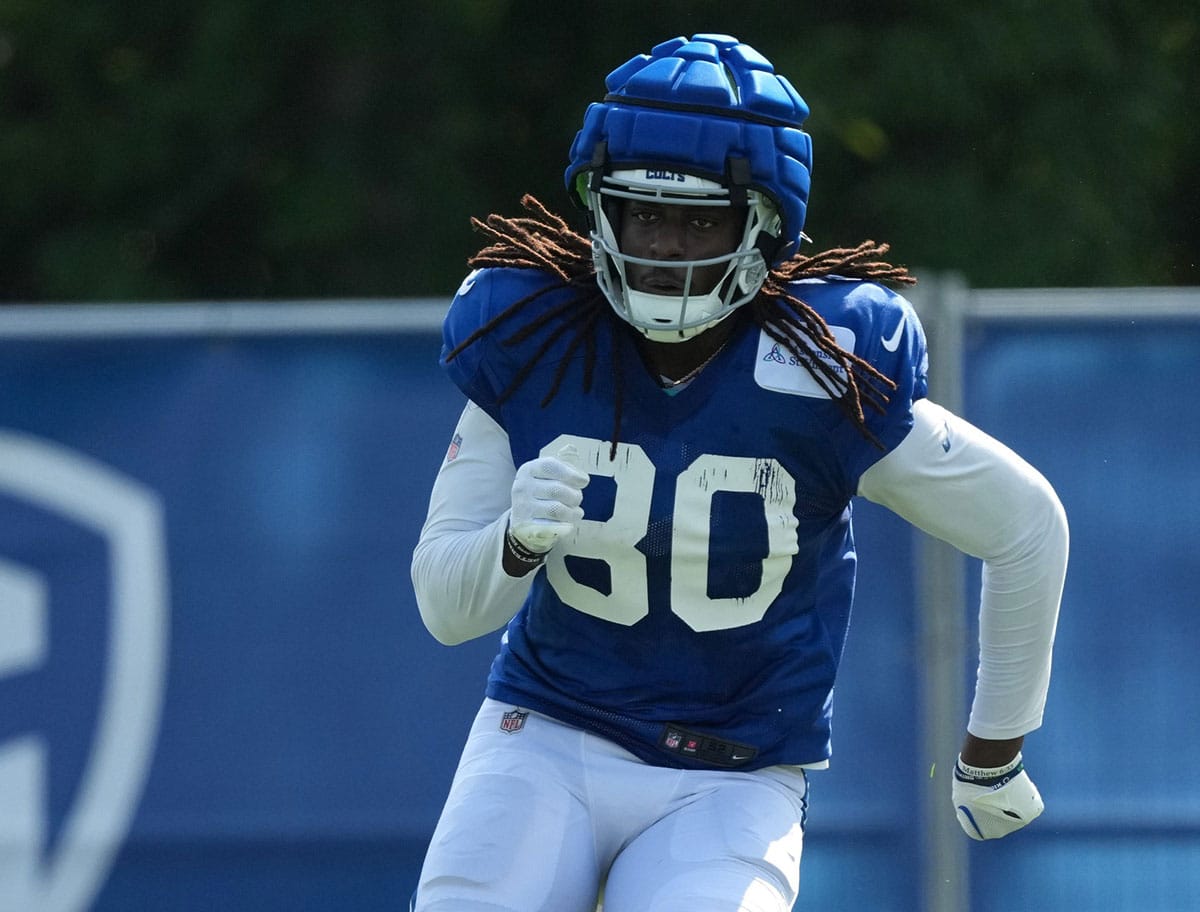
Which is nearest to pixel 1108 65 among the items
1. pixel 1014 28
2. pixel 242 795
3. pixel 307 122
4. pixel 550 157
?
pixel 1014 28

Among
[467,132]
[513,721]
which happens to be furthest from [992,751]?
[467,132]

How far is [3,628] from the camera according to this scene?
15.3 feet

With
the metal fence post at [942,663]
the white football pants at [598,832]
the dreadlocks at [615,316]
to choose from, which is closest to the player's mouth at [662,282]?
the dreadlocks at [615,316]

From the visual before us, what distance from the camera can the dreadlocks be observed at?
285 centimetres

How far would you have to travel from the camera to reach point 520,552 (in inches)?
108

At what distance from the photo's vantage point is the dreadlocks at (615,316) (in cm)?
285

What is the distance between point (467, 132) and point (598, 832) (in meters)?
6.85

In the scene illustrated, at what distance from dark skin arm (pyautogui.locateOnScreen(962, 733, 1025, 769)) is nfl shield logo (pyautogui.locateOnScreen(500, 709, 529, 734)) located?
0.78 meters

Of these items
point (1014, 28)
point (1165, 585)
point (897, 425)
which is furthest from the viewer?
point (1014, 28)

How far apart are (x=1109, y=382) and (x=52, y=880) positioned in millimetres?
2859

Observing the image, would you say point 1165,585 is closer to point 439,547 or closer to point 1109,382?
point 1109,382

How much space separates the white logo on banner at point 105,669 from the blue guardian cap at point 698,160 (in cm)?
215

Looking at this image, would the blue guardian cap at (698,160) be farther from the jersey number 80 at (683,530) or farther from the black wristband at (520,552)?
the black wristband at (520,552)

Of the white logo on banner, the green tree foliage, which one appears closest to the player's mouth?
the white logo on banner
